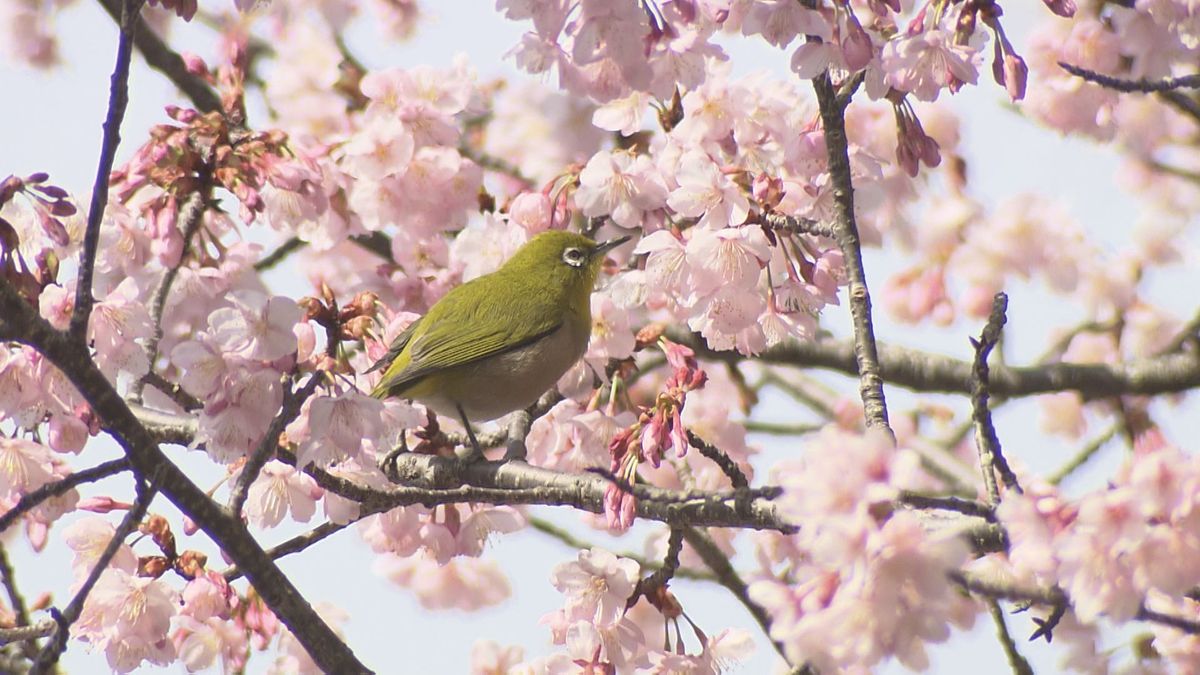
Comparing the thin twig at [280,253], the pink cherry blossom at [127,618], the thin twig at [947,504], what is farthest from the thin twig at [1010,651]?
the thin twig at [280,253]

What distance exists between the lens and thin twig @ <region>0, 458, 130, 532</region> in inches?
103

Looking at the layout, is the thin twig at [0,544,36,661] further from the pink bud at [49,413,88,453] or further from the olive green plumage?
the olive green plumage

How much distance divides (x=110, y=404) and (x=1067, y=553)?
1864mm

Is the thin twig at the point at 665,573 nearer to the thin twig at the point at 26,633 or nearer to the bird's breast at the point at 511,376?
the bird's breast at the point at 511,376

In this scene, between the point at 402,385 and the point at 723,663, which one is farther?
the point at 402,385

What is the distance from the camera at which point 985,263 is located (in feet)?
25.8

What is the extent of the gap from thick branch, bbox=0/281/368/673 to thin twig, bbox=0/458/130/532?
4 centimetres

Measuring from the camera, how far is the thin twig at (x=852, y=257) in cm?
307

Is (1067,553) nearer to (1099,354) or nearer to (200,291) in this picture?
(200,291)

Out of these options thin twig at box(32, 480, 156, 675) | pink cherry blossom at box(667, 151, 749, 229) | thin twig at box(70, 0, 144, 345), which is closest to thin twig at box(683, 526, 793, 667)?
pink cherry blossom at box(667, 151, 749, 229)

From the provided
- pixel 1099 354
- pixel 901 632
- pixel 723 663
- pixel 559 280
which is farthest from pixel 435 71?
pixel 1099 354

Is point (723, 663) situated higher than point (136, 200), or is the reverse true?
point (136, 200)

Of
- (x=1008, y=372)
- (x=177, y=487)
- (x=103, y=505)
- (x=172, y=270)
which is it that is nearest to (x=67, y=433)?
(x=103, y=505)

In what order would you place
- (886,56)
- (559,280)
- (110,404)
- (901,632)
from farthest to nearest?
(559,280)
(886,56)
(110,404)
(901,632)
